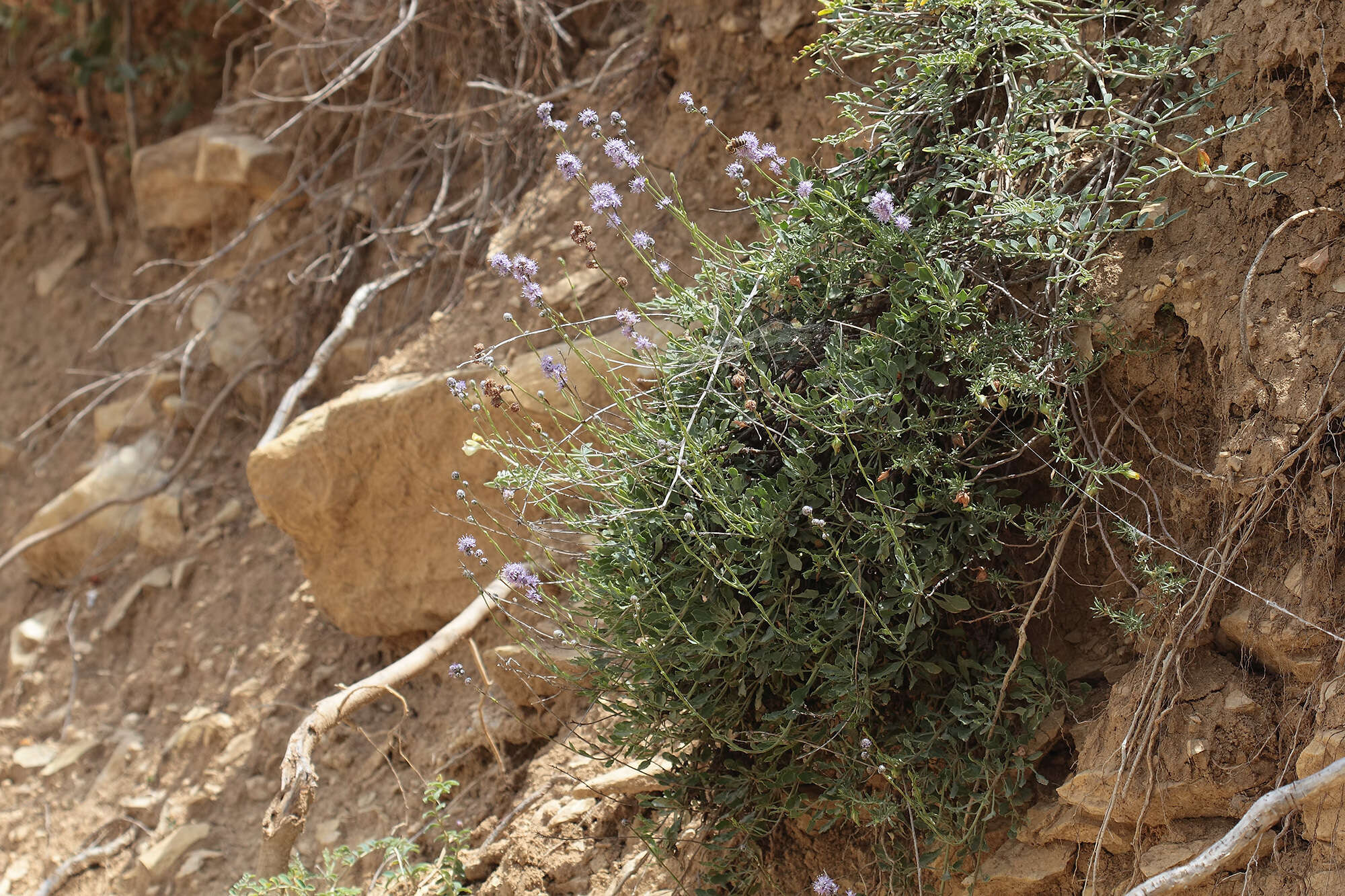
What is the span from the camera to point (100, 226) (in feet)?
20.8

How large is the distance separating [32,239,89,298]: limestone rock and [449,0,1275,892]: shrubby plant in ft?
16.5

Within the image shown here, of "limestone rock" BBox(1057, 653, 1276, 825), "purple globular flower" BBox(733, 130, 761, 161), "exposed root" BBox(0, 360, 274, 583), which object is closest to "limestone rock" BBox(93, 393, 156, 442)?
"exposed root" BBox(0, 360, 274, 583)

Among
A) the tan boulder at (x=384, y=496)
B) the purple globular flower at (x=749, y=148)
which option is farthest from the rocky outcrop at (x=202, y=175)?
the purple globular flower at (x=749, y=148)

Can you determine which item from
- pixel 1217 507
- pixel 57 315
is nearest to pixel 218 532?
pixel 57 315

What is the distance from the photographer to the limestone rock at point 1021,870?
7.13 feet

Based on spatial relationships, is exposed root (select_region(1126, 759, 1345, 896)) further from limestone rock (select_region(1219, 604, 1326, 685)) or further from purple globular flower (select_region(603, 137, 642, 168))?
purple globular flower (select_region(603, 137, 642, 168))

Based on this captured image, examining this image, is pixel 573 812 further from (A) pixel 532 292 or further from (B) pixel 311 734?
(A) pixel 532 292

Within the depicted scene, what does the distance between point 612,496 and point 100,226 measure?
211 inches

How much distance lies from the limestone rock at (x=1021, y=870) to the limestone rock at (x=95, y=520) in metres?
4.46

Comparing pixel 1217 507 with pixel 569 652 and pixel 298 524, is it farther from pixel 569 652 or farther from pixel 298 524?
pixel 298 524

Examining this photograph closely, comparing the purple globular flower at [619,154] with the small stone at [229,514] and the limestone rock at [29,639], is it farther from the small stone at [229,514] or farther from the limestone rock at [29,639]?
the limestone rock at [29,639]

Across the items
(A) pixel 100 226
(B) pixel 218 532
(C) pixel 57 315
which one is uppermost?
(A) pixel 100 226

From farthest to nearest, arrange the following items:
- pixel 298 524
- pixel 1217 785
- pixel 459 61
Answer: pixel 459 61 → pixel 298 524 → pixel 1217 785

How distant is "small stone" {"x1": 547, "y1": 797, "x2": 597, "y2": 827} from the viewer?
9.59ft
